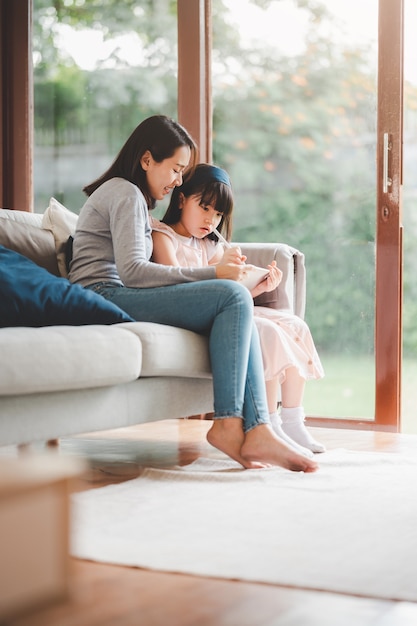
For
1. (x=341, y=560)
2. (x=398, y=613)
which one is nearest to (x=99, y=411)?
(x=341, y=560)

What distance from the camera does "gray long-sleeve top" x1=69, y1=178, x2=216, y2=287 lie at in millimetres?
2689

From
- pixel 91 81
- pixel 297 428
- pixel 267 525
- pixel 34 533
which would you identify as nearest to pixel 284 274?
pixel 297 428

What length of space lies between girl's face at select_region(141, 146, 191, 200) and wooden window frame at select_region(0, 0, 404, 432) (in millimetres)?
1143

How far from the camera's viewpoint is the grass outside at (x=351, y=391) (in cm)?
375

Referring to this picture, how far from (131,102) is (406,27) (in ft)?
4.03

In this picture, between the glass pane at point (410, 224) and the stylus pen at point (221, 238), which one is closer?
the stylus pen at point (221, 238)

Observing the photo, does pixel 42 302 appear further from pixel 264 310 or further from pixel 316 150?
pixel 316 150

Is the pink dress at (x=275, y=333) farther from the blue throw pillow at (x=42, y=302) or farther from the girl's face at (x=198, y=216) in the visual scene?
the blue throw pillow at (x=42, y=302)

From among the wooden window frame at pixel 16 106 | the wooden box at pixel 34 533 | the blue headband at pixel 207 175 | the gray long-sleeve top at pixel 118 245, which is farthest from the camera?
the wooden window frame at pixel 16 106

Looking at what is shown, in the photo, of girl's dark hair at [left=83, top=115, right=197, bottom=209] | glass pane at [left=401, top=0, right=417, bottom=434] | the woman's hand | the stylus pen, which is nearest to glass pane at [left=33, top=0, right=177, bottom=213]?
glass pane at [left=401, top=0, right=417, bottom=434]

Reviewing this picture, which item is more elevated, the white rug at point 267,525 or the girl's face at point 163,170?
the girl's face at point 163,170

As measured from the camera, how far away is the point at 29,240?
287 cm

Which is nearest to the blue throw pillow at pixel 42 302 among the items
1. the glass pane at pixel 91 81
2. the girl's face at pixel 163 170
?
the girl's face at pixel 163 170

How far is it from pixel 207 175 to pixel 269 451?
38.8 inches
